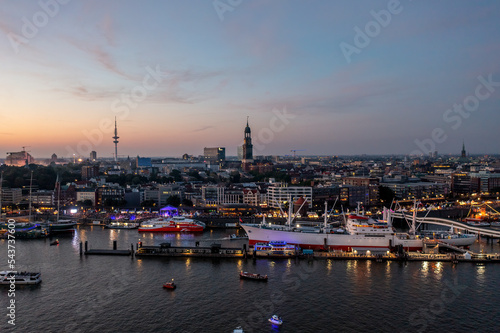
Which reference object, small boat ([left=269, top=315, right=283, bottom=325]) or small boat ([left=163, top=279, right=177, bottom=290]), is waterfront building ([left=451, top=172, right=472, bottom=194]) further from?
small boat ([left=269, top=315, right=283, bottom=325])

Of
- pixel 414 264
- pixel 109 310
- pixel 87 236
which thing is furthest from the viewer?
pixel 87 236

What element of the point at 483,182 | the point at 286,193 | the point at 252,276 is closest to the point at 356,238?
the point at 252,276

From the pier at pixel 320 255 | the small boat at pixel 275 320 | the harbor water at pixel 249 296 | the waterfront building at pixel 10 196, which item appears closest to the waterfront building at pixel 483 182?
the pier at pixel 320 255

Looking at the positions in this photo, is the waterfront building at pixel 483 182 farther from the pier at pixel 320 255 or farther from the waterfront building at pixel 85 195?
the waterfront building at pixel 85 195

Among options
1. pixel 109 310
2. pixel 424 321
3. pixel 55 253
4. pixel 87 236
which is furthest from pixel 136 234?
pixel 424 321

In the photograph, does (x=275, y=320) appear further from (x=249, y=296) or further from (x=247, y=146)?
(x=247, y=146)

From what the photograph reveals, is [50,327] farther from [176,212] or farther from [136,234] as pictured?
[176,212]
